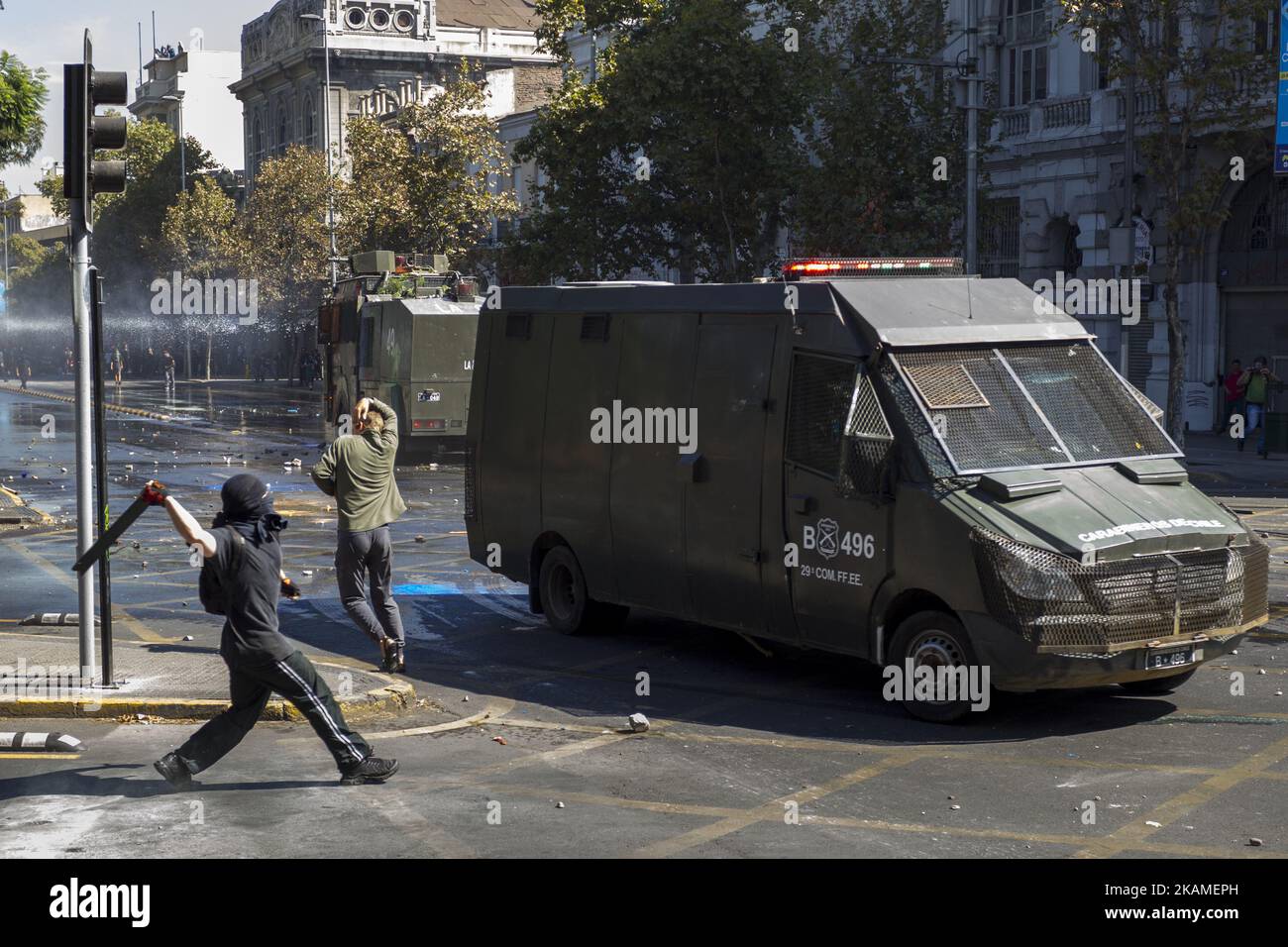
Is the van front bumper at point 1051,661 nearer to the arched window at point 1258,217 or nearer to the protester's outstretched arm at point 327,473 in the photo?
the protester's outstretched arm at point 327,473

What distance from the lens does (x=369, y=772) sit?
8.26 m

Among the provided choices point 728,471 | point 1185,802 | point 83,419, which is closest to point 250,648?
point 83,419

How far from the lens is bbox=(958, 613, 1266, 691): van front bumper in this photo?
29.6 ft

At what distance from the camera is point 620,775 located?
8570 millimetres

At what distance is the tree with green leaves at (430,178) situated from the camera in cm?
5366

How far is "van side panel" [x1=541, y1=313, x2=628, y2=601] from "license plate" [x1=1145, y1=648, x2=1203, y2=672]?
13.7 ft

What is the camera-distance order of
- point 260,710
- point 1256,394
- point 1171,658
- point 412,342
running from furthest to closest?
1. point 1256,394
2. point 412,342
3. point 1171,658
4. point 260,710

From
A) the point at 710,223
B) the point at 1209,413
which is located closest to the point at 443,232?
the point at 710,223

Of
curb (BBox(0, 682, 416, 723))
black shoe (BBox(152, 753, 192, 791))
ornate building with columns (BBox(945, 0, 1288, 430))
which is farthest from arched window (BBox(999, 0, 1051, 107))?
black shoe (BBox(152, 753, 192, 791))

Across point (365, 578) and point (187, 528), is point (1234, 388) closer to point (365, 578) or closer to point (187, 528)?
point (365, 578)

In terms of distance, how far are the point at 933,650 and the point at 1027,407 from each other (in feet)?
5.40
